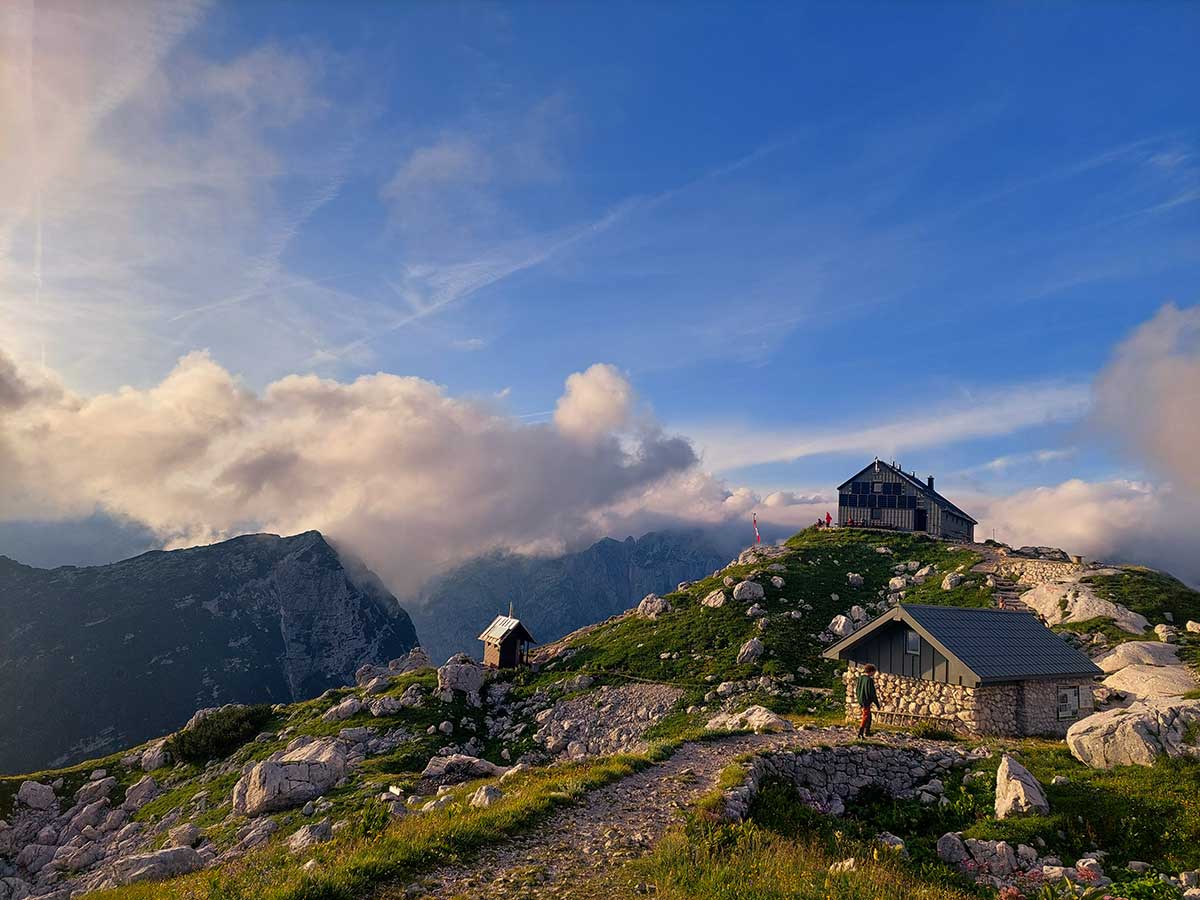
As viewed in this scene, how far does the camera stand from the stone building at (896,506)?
88.2 metres

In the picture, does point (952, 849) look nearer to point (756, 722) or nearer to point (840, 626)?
point (756, 722)

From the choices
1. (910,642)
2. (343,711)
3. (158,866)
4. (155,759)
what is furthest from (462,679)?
(158,866)

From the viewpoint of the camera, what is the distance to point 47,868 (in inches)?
1344

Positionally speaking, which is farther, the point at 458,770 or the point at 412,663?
the point at 412,663

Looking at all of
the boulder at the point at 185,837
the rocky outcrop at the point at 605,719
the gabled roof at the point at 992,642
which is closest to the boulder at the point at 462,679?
the rocky outcrop at the point at 605,719

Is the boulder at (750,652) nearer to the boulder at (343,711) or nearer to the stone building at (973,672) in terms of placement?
the stone building at (973,672)

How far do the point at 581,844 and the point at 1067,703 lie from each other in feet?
90.4

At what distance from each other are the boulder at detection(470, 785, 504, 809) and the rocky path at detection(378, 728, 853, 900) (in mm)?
2228

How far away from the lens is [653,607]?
65125 mm

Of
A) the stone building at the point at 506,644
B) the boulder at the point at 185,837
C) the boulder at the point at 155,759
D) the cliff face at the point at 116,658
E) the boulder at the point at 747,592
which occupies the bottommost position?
the cliff face at the point at 116,658

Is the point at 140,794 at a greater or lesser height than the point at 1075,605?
lesser

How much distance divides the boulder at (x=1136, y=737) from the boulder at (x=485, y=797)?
19934 mm

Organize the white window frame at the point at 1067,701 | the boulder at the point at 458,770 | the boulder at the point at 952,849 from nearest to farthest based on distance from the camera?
the boulder at the point at 952,849 < the boulder at the point at 458,770 < the white window frame at the point at 1067,701

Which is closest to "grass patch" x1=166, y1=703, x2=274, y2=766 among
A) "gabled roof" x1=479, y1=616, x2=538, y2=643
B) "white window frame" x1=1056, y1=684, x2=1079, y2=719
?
"gabled roof" x1=479, y1=616, x2=538, y2=643
